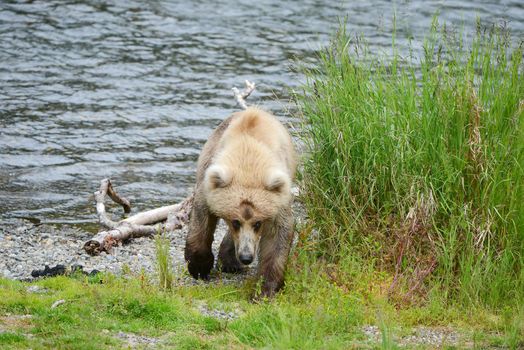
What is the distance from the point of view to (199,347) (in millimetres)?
6488

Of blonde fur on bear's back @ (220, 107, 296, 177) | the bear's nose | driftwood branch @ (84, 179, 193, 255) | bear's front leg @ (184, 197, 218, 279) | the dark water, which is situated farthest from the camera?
the dark water

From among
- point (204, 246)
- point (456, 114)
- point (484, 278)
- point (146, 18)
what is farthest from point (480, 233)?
point (146, 18)

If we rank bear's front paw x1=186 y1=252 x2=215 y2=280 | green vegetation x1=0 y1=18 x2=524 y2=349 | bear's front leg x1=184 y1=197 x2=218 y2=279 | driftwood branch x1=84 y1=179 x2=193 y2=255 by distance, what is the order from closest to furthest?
green vegetation x1=0 y1=18 x2=524 y2=349 → bear's front leg x1=184 y1=197 x2=218 y2=279 → bear's front paw x1=186 y1=252 x2=215 y2=280 → driftwood branch x1=84 y1=179 x2=193 y2=255

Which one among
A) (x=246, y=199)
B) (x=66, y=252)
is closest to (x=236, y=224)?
(x=246, y=199)

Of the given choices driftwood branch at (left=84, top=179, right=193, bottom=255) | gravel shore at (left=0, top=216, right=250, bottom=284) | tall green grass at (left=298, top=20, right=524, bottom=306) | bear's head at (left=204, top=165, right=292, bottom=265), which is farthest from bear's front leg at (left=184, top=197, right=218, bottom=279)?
driftwood branch at (left=84, top=179, right=193, bottom=255)

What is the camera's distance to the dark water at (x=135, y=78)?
1326 centimetres

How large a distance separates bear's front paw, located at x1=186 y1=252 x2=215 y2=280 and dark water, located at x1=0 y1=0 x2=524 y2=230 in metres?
2.29

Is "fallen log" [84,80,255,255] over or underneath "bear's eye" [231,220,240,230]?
underneath

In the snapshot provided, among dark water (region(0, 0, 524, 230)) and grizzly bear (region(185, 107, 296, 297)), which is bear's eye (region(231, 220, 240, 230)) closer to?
grizzly bear (region(185, 107, 296, 297))

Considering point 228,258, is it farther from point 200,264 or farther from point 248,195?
point 248,195

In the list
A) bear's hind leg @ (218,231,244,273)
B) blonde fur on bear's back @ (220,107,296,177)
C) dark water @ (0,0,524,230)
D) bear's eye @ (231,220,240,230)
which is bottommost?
dark water @ (0,0,524,230)

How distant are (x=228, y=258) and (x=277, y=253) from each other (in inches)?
40.5

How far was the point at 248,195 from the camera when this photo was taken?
25.7 feet

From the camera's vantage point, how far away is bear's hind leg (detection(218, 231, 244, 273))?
9.05 meters
